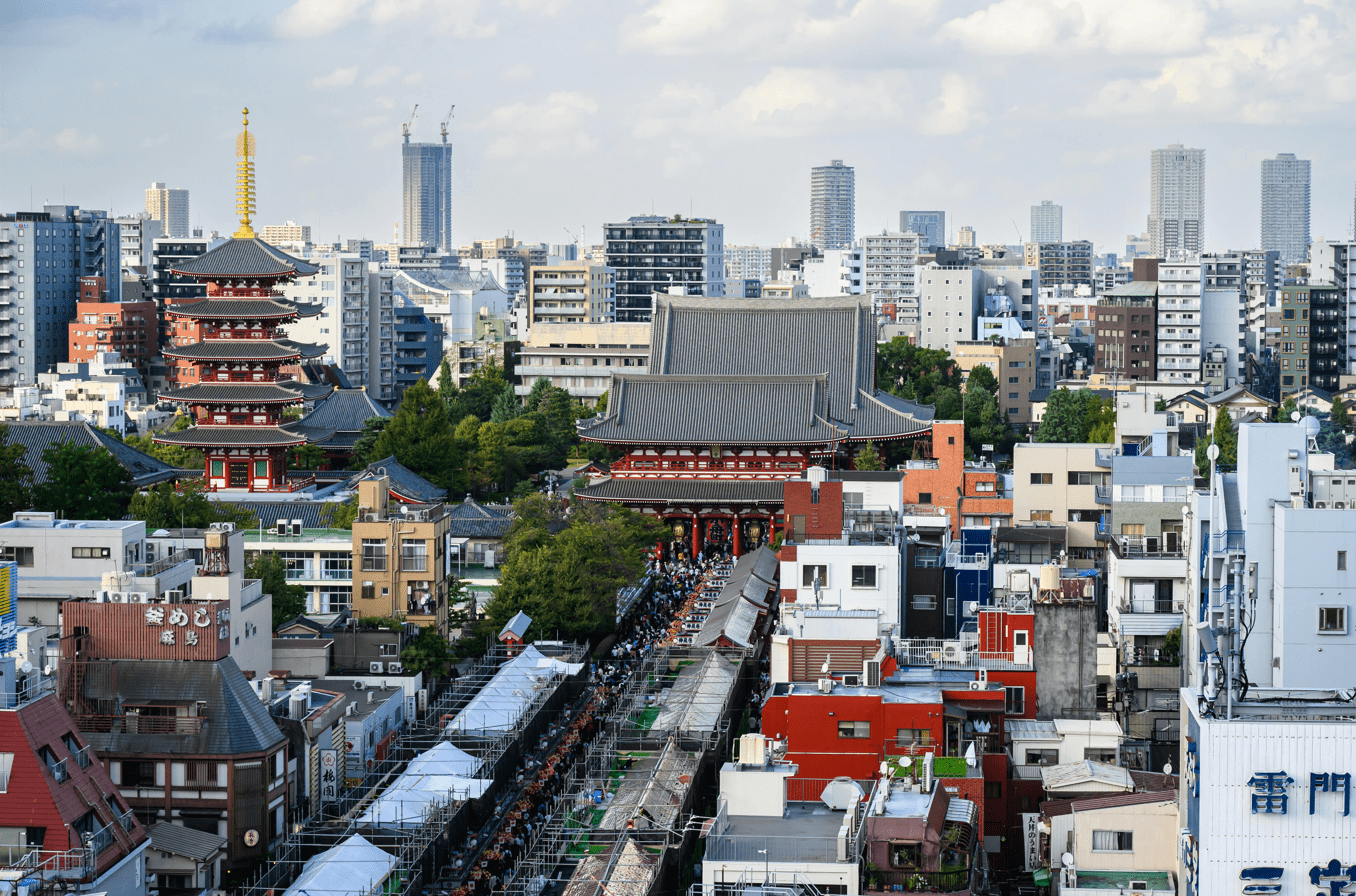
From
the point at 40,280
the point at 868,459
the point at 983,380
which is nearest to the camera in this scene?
the point at 868,459

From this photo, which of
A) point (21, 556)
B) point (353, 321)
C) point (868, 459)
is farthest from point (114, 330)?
point (21, 556)

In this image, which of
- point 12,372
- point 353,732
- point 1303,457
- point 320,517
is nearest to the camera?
point 1303,457

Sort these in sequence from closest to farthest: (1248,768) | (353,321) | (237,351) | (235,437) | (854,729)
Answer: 1. (1248,768)
2. (854,729)
3. (235,437)
4. (237,351)
5. (353,321)

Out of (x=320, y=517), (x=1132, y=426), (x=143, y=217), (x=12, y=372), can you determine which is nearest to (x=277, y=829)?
(x=320, y=517)

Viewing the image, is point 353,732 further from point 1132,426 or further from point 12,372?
point 12,372

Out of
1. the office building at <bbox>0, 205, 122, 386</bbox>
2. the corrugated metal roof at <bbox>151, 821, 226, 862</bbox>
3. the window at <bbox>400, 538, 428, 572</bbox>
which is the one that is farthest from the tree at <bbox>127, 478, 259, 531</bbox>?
the office building at <bbox>0, 205, 122, 386</bbox>

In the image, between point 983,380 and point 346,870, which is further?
point 983,380

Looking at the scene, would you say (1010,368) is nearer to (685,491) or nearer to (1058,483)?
(685,491)
